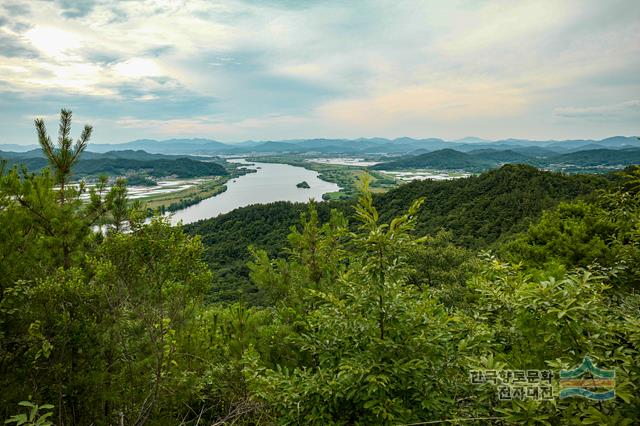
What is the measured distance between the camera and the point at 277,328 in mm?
4152

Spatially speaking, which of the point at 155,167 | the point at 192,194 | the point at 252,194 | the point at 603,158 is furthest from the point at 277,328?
the point at 603,158

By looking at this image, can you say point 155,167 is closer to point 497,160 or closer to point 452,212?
point 452,212

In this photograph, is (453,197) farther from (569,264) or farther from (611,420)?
(611,420)

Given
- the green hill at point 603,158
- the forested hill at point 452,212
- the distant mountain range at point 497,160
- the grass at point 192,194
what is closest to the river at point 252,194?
the grass at point 192,194

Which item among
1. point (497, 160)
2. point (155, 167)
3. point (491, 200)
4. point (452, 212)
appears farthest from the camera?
point (497, 160)

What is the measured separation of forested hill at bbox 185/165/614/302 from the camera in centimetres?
4197

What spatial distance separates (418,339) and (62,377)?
308 cm

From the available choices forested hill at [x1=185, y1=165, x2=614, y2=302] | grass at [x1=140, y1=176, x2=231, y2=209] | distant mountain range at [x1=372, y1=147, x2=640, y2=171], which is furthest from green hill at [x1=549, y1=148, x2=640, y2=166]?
grass at [x1=140, y1=176, x2=231, y2=209]

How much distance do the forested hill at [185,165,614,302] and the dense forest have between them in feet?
106

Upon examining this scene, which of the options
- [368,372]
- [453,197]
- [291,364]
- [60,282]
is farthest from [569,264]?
[453,197]

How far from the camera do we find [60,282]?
2.75 metres

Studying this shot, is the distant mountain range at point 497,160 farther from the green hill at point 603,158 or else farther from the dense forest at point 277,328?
the dense forest at point 277,328

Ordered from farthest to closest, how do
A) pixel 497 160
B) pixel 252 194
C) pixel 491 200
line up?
pixel 497 160 < pixel 252 194 < pixel 491 200

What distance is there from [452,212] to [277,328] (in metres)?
52.5
